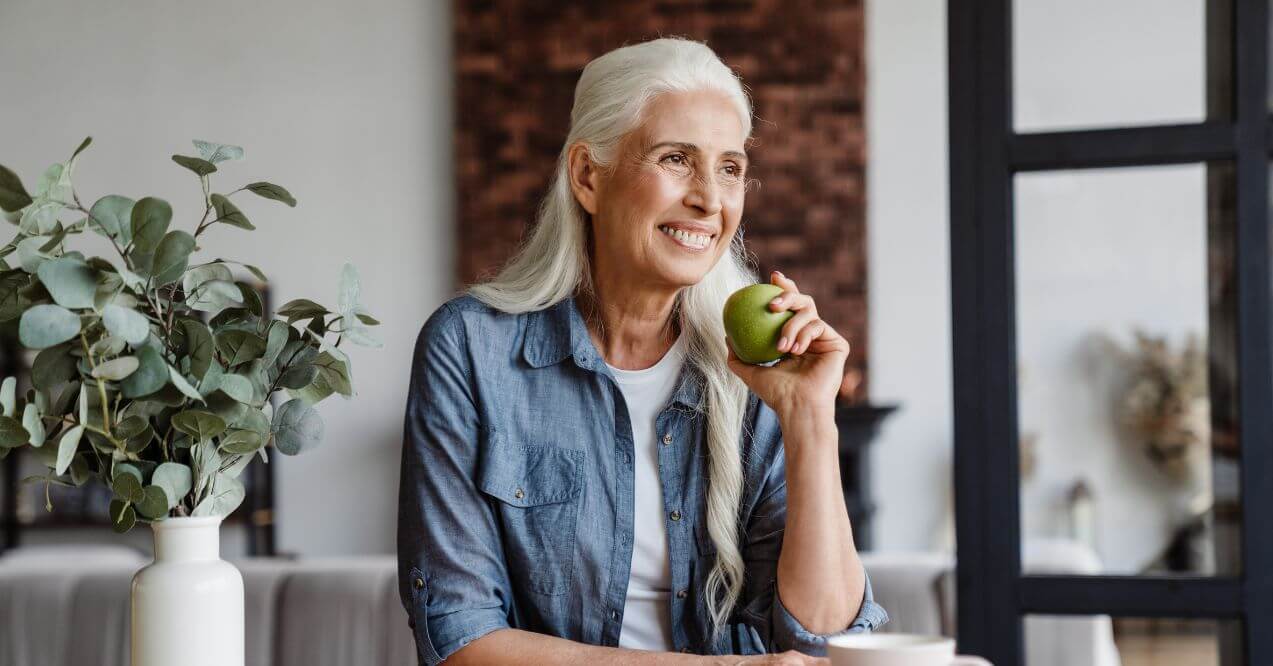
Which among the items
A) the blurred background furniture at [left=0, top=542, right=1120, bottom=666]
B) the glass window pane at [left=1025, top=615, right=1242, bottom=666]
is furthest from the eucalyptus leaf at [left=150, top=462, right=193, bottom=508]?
the blurred background furniture at [left=0, top=542, right=1120, bottom=666]

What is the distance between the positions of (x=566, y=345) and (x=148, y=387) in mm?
657

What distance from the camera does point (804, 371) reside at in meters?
1.40

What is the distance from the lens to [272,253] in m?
5.80

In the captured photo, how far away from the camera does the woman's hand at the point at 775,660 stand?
113 centimetres

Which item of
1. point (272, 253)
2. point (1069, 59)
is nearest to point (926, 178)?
point (272, 253)

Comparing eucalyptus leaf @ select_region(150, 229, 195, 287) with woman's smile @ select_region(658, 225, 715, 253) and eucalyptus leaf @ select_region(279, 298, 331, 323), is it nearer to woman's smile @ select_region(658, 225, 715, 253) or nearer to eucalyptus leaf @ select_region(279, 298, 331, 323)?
eucalyptus leaf @ select_region(279, 298, 331, 323)

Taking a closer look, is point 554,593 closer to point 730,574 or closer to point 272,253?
point 730,574

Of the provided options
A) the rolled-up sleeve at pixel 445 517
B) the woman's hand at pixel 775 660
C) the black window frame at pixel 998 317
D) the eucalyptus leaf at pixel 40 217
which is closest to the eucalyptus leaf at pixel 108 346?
the eucalyptus leaf at pixel 40 217

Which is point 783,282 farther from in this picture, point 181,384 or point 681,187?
point 181,384

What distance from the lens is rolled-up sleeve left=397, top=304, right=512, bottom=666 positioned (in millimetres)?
1363

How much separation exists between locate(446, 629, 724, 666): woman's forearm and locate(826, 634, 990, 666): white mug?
476 mm

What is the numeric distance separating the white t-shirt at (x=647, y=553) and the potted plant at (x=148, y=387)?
57 cm

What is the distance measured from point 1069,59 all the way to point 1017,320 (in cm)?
38

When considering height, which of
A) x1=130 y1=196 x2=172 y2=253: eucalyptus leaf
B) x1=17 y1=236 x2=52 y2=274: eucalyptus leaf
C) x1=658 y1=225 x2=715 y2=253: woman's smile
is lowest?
Result: x1=17 y1=236 x2=52 y2=274: eucalyptus leaf
